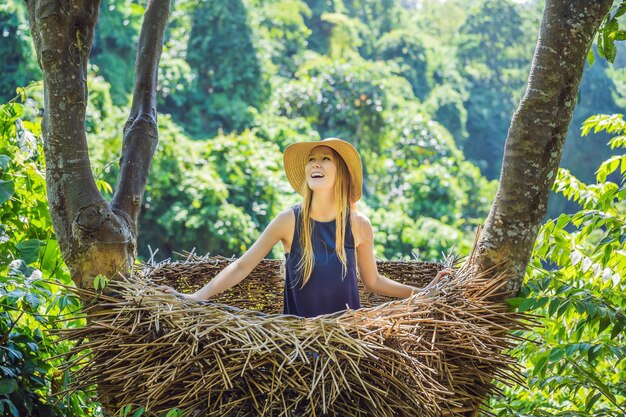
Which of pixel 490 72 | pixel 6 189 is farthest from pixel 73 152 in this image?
pixel 490 72

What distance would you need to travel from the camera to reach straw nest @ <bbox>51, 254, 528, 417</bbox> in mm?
2430

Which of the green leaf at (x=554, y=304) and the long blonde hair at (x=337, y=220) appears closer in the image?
the green leaf at (x=554, y=304)

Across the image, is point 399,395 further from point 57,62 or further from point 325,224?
point 57,62

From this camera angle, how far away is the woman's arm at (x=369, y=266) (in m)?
3.45

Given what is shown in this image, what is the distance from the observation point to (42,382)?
306 cm

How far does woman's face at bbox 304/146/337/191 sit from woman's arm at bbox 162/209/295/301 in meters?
0.16

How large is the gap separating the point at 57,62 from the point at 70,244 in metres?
0.58

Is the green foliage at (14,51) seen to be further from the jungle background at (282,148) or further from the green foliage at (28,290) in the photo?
the green foliage at (28,290)

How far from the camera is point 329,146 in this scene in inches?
134

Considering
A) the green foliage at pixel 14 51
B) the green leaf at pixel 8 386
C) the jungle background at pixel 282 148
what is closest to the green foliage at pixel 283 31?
the jungle background at pixel 282 148


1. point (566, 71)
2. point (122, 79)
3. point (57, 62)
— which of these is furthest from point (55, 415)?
point (122, 79)

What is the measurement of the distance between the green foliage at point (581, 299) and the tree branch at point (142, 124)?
135 centimetres

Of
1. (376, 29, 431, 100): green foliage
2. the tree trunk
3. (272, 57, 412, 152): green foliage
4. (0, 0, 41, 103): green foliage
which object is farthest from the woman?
(376, 29, 431, 100): green foliage

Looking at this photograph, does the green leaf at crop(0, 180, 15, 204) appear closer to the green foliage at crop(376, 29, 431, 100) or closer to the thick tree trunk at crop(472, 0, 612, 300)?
the thick tree trunk at crop(472, 0, 612, 300)
